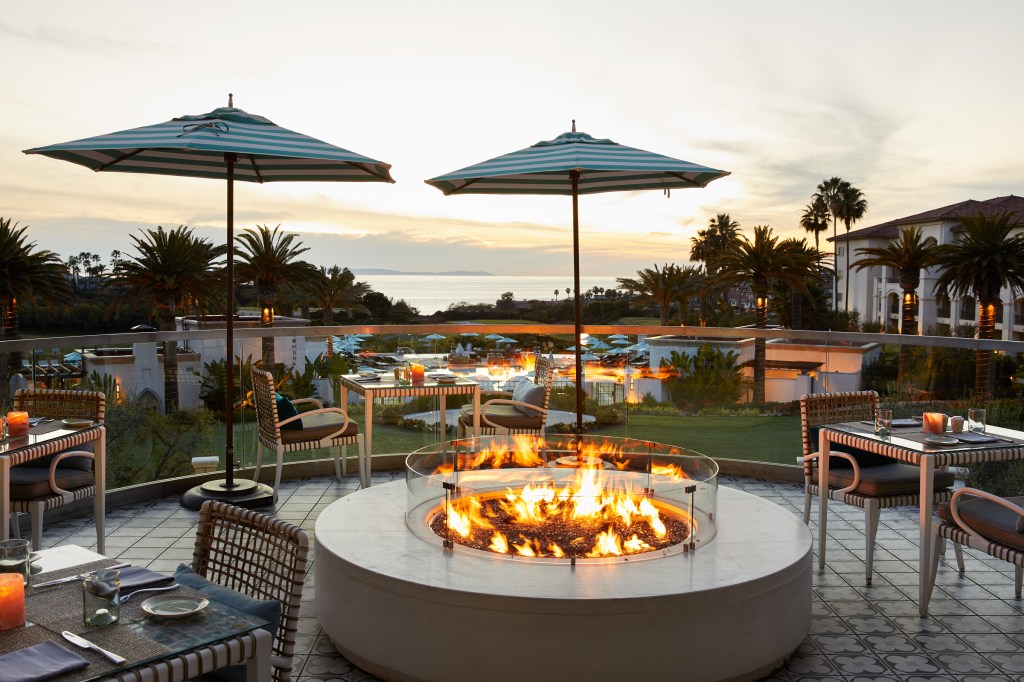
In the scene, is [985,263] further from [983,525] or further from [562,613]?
[562,613]

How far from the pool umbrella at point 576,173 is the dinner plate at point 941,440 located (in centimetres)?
194

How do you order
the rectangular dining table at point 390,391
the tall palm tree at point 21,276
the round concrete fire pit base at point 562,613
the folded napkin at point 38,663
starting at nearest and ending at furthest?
1. the folded napkin at point 38,663
2. the round concrete fire pit base at point 562,613
3. the rectangular dining table at point 390,391
4. the tall palm tree at point 21,276

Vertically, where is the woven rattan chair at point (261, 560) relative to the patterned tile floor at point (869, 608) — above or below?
above

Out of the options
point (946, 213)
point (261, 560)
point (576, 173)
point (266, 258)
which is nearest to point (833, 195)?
point (946, 213)

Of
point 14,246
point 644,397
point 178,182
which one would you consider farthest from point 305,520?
point 14,246

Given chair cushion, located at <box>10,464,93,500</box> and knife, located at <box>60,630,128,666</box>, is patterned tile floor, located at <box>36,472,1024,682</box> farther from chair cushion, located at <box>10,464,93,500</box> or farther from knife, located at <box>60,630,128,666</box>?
knife, located at <box>60,630,128,666</box>

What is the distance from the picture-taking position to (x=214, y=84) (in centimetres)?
1033

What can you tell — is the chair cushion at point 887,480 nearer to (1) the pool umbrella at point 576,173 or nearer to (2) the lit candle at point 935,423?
(2) the lit candle at point 935,423

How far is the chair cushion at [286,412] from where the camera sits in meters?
6.33

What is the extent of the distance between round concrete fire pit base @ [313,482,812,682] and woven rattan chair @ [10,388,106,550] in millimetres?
1724

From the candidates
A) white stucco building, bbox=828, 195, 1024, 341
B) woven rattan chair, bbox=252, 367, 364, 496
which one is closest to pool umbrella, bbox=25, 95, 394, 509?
woven rattan chair, bbox=252, 367, 364, 496

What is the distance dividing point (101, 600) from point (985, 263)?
3610 centimetres

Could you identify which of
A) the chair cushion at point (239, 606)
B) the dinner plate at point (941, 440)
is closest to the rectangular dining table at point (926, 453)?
the dinner plate at point (941, 440)

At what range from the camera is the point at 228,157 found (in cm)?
591
